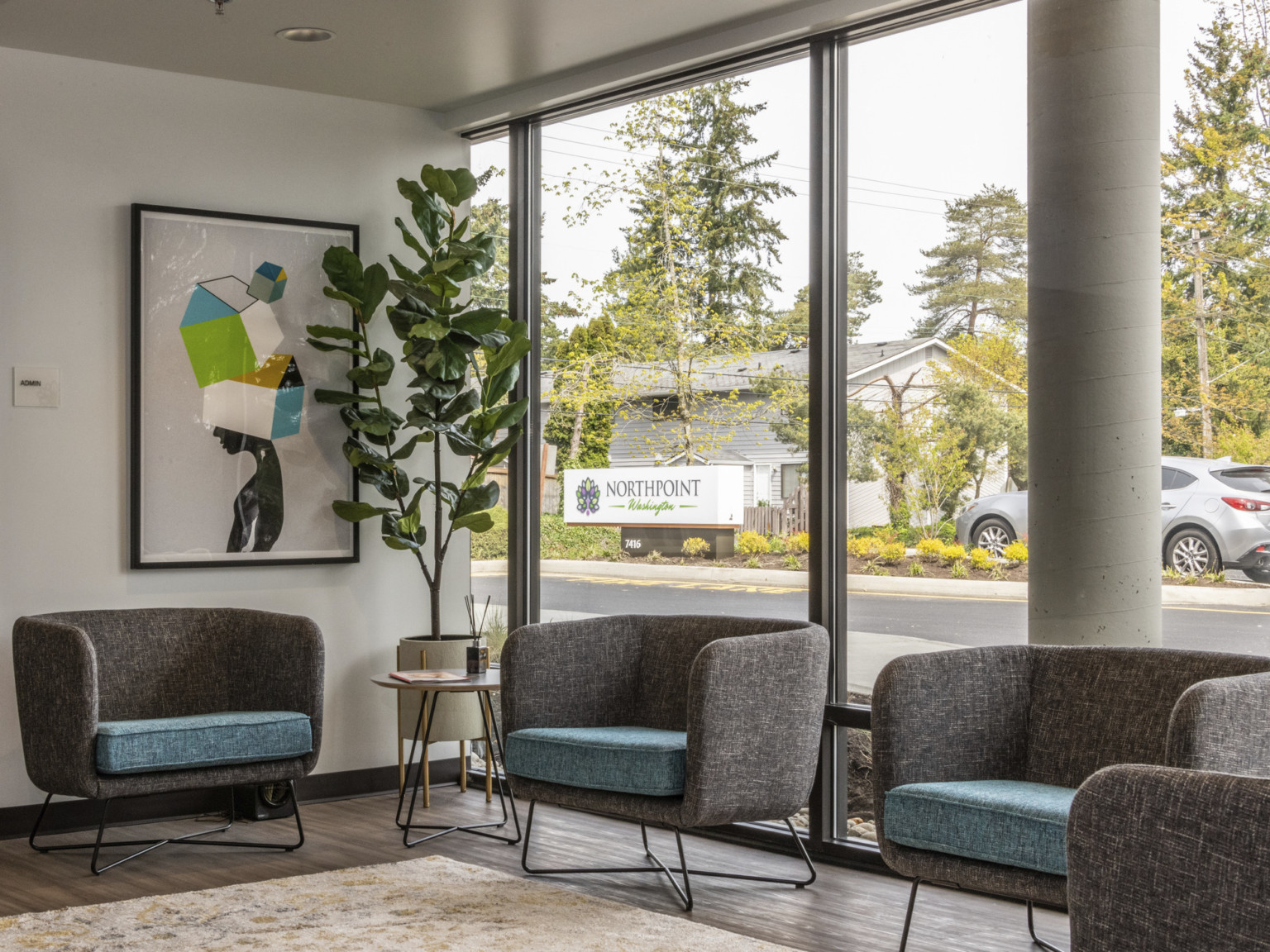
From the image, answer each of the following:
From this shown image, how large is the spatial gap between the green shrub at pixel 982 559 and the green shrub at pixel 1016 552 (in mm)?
41

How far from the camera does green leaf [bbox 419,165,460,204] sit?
512 centimetres

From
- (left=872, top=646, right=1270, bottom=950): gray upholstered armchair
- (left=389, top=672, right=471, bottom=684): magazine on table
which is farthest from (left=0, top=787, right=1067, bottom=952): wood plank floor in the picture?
(left=389, top=672, right=471, bottom=684): magazine on table

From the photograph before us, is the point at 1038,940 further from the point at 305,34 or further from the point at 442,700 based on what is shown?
the point at 305,34

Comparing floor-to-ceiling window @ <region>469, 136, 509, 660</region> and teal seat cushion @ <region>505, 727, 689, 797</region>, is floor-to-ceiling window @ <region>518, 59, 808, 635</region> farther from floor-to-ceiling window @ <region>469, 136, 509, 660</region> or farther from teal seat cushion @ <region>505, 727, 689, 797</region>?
teal seat cushion @ <region>505, 727, 689, 797</region>

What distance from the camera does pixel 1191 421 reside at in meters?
3.47

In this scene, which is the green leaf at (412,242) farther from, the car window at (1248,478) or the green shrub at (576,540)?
the car window at (1248,478)

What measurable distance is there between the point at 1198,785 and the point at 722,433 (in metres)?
3.19

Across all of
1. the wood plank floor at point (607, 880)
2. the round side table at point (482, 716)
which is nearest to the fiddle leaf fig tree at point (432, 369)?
the round side table at point (482, 716)

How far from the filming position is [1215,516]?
3.46 metres

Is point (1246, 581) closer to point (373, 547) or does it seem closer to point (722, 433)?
point (722, 433)

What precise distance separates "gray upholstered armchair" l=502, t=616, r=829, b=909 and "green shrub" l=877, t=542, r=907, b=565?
411 millimetres

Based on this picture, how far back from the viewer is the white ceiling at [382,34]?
4309 mm

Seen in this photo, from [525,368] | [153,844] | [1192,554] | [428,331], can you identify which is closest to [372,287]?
[428,331]

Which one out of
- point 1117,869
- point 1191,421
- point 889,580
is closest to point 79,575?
point 889,580
